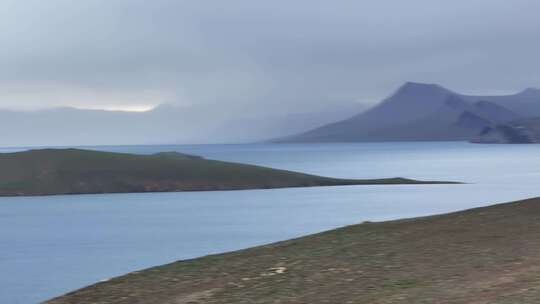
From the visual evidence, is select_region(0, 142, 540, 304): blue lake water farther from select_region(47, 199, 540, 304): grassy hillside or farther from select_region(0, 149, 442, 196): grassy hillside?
select_region(47, 199, 540, 304): grassy hillside

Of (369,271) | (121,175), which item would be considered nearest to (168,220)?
(121,175)

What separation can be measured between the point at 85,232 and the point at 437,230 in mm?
65826

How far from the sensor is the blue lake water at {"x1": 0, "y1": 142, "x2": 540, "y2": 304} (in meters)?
52.5

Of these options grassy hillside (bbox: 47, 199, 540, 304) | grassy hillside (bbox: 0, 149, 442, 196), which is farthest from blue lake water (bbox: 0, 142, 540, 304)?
grassy hillside (bbox: 47, 199, 540, 304)

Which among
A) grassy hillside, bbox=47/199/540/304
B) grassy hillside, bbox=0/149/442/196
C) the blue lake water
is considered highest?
grassy hillside, bbox=0/149/442/196

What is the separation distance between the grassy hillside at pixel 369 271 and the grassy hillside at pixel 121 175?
12820 centimetres

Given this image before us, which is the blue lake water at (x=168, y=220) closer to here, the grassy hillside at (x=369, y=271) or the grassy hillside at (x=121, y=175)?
the grassy hillside at (x=121, y=175)

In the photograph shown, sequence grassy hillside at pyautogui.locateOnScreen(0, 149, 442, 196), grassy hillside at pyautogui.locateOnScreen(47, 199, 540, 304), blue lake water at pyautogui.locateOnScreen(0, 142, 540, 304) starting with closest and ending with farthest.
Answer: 1. grassy hillside at pyautogui.locateOnScreen(47, 199, 540, 304)
2. blue lake water at pyautogui.locateOnScreen(0, 142, 540, 304)
3. grassy hillside at pyautogui.locateOnScreen(0, 149, 442, 196)

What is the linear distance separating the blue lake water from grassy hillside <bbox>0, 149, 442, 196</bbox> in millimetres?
7997

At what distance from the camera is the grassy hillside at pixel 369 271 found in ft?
45.6

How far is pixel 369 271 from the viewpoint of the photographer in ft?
53.2

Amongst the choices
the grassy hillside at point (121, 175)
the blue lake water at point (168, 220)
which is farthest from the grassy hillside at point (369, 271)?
the grassy hillside at point (121, 175)

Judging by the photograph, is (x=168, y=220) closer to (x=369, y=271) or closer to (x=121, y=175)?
(x=121, y=175)

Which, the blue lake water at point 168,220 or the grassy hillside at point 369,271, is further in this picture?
the blue lake water at point 168,220
